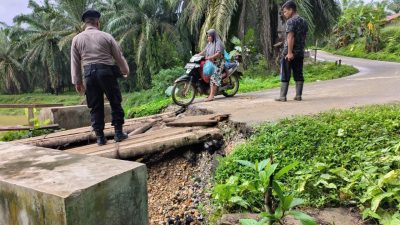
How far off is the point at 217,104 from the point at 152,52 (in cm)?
1815

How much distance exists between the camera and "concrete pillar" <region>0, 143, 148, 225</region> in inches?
75.6

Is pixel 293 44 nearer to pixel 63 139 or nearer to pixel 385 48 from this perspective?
pixel 63 139

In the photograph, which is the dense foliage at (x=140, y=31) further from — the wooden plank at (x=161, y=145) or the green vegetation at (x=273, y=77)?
the wooden plank at (x=161, y=145)

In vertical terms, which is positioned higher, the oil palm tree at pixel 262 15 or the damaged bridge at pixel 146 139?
the oil palm tree at pixel 262 15

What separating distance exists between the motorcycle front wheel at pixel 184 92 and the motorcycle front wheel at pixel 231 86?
2.98 feet

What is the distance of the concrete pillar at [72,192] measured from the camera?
192cm

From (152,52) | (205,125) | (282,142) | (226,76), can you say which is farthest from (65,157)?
(152,52)

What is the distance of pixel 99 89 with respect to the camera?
4570 mm

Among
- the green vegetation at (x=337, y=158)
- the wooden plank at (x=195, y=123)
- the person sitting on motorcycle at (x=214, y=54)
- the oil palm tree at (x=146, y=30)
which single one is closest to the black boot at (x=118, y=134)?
the wooden plank at (x=195, y=123)

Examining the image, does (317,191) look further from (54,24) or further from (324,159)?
(54,24)

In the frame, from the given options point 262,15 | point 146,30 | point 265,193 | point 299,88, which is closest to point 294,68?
point 299,88

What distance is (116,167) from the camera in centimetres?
233

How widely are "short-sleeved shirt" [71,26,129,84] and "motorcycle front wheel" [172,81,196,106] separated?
296 cm

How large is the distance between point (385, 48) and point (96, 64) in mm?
29853
